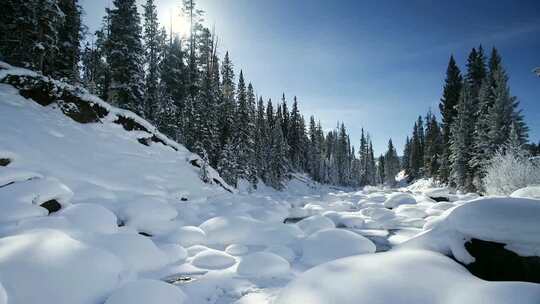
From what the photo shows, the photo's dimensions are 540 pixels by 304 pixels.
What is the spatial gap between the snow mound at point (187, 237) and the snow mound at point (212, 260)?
1.08 m

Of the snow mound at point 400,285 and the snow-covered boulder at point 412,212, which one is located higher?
the snow mound at point 400,285

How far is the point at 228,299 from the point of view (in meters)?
4.44

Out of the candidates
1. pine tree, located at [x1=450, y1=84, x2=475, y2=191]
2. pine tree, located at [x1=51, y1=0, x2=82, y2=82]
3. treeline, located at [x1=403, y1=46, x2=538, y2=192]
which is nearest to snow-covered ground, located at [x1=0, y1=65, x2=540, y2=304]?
pine tree, located at [x1=51, y1=0, x2=82, y2=82]

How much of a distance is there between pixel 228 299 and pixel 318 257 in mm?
2490

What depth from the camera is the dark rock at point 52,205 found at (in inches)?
270

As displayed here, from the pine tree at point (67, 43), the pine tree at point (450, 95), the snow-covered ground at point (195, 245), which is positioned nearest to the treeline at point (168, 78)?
the pine tree at point (67, 43)

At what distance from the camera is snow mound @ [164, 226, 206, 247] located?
283 inches

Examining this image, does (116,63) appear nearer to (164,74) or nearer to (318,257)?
(164,74)

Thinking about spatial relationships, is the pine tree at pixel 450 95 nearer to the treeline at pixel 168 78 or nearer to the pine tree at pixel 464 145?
the pine tree at pixel 464 145

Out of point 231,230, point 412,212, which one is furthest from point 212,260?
point 412,212

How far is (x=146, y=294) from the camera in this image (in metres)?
3.69

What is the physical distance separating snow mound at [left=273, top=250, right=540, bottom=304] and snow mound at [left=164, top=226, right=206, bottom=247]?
418 centimetres

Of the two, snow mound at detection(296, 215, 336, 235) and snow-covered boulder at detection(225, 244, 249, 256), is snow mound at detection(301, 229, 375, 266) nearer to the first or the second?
snow-covered boulder at detection(225, 244, 249, 256)

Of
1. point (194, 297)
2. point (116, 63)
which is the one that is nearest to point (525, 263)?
point (194, 297)
